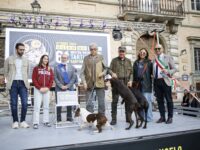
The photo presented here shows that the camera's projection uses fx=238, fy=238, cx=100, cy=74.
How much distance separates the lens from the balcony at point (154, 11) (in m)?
11.4

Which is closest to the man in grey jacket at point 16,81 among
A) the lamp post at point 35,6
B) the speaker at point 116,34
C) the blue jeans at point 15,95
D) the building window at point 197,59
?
the blue jeans at point 15,95

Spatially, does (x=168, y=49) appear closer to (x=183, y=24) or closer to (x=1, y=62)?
(x=183, y=24)

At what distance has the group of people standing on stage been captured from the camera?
13.2ft

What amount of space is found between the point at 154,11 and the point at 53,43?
7392 mm

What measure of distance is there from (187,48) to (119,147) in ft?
39.2

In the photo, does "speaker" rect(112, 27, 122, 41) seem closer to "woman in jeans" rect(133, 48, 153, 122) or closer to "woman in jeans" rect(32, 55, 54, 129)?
"woman in jeans" rect(133, 48, 153, 122)

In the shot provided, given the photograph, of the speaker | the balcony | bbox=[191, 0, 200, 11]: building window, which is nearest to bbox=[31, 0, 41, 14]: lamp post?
the speaker

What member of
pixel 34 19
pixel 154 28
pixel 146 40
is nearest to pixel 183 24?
pixel 146 40

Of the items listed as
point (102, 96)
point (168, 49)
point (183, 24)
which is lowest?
point (102, 96)

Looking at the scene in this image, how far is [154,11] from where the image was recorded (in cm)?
1220

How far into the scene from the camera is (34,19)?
6.91 metres

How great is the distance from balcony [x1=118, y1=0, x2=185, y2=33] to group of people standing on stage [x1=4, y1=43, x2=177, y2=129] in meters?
7.42

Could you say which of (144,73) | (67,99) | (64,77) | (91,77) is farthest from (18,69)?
(144,73)

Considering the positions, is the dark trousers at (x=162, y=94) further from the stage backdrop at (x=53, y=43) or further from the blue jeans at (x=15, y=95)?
the stage backdrop at (x=53, y=43)
